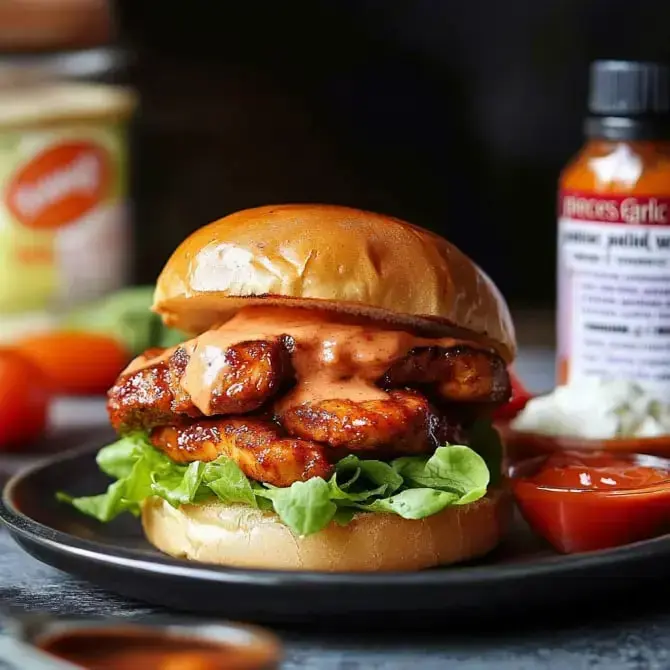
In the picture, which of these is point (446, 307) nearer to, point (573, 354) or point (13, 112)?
point (573, 354)

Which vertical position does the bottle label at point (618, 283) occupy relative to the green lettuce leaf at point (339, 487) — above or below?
above

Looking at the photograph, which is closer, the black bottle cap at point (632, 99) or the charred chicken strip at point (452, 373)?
the charred chicken strip at point (452, 373)

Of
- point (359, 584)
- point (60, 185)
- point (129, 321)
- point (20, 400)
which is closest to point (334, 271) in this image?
point (359, 584)

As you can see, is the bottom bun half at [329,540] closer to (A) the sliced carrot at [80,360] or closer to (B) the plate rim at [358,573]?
(B) the plate rim at [358,573]

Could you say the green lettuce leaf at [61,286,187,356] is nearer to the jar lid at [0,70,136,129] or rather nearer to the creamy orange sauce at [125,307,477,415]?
the jar lid at [0,70,136,129]

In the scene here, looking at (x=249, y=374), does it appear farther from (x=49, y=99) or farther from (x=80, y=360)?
(x=49, y=99)

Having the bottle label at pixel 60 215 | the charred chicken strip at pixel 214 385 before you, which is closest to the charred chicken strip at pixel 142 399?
the charred chicken strip at pixel 214 385
